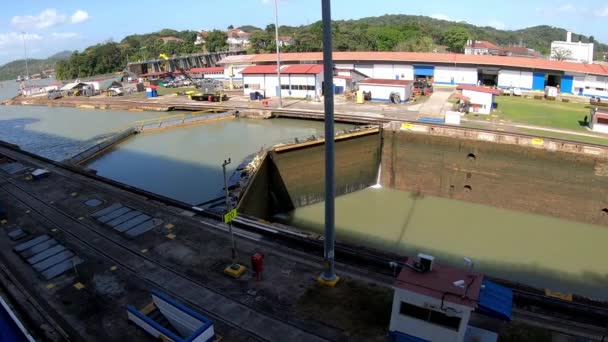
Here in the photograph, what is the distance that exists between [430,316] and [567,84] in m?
37.7

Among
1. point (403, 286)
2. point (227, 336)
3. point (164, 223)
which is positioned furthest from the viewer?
point (164, 223)

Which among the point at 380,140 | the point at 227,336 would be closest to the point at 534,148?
the point at 380,140

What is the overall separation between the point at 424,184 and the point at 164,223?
52.6ft

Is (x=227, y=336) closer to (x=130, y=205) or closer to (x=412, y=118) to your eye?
(x=130, y=205)

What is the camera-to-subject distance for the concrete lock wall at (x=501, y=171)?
20156 millimetres

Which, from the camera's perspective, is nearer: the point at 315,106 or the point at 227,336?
the point at 227,336

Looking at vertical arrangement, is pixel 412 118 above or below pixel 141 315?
above

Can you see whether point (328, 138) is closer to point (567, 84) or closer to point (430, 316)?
point (430, 316)

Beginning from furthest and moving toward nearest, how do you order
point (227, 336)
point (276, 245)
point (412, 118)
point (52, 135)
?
1. point (52, 135)
2. point (412, 118)
3. point (276, 245)
4. point (227, 336)

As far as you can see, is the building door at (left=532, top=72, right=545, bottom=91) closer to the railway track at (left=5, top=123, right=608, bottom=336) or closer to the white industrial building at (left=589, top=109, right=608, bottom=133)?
the white industrial building at (left=589, top=109, right=608, bottom=133)

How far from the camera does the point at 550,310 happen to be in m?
8.74

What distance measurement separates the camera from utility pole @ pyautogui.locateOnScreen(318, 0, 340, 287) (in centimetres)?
786

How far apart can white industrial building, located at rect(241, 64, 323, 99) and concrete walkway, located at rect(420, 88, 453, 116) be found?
10.2 meters

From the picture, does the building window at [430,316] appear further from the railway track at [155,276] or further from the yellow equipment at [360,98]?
the yellow equipment at [360,98]
